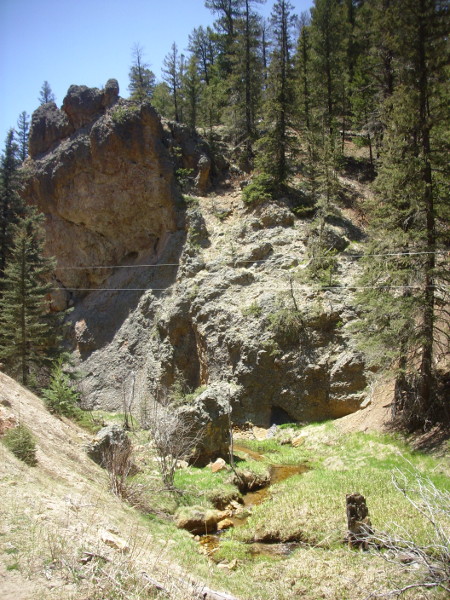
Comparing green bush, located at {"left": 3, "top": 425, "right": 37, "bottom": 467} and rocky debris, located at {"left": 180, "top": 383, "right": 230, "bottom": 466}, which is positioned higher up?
green bush, located at {"left": 3, "top": 425, "right": 37, "bottom": 467}

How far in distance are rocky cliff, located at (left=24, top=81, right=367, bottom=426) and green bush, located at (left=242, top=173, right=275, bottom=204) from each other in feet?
2.27

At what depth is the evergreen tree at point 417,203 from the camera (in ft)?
47.6

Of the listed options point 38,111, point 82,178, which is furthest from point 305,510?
point 38,111

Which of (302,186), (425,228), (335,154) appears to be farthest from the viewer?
(302,186)

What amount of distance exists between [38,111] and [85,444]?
106 feet

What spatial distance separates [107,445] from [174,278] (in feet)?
54.1

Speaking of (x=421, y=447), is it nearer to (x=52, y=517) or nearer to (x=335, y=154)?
(x=52, y=517)

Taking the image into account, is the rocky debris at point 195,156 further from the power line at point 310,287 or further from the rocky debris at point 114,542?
the rocky debris at point 114,542

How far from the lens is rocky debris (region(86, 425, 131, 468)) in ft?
42.3

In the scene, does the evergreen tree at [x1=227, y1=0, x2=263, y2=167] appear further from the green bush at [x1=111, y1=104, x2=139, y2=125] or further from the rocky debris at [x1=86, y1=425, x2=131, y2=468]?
the rocky debris at [x1=86, y1=425, x2=131, y2=468]

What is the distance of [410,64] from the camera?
15336 mm

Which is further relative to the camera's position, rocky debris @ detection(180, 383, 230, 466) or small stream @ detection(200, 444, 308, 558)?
rocky debris @ detection(180, 383, 230, 466)

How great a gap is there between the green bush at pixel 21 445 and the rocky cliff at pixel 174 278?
298 inches

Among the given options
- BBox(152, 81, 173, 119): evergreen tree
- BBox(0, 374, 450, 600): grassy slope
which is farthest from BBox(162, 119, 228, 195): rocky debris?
BBox(0, 374, 450, 600): grassy slope
